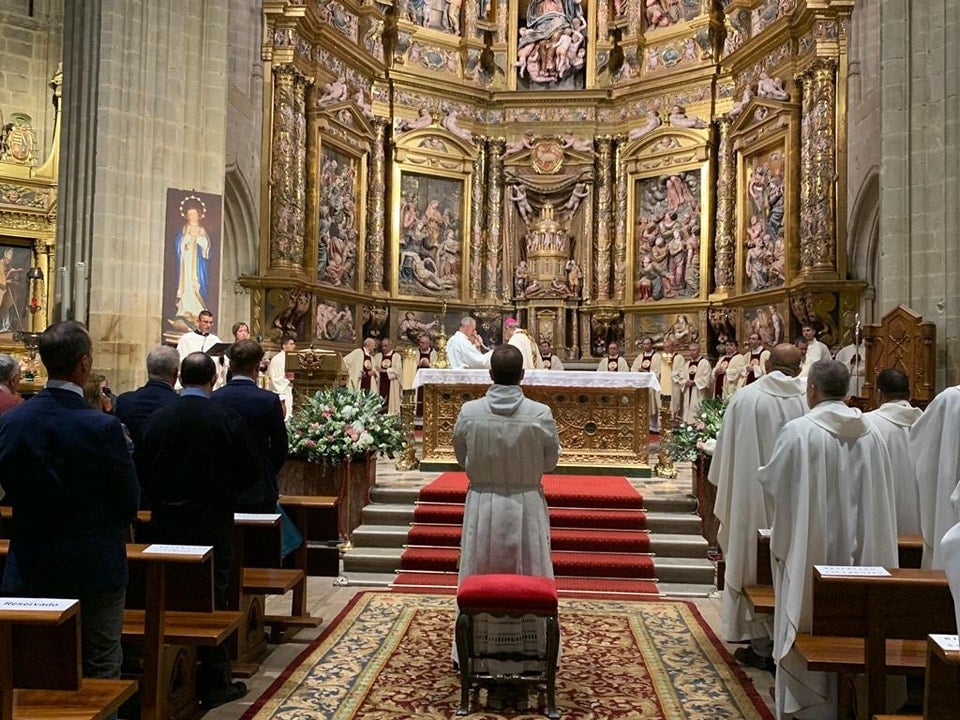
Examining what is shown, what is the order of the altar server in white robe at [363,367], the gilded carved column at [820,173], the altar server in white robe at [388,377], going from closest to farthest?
the gilded carved column at [820,173] → the altar server in white robe at [363,367] → the altar server in white robe at [388,377]

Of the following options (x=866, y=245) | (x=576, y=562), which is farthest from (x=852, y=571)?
(x=866, y=245)

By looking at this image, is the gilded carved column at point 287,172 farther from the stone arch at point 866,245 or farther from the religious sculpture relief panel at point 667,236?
the stone arch at point 866,245

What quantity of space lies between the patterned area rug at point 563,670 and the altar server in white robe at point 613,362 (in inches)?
378

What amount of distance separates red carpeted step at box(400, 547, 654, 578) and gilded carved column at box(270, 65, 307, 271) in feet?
26.3

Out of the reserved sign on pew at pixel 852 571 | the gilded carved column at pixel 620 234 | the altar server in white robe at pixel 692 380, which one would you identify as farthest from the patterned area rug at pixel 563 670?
the gilded carved column at pixel 620 234

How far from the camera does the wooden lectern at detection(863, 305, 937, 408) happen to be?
30.7ft

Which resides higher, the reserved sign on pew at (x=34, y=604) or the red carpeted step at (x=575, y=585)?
the reserved sign on pew at (x=34, y=604)

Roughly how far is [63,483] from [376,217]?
590 inches

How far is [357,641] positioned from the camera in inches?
236

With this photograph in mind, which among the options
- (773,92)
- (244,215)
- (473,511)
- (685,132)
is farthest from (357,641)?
(685,132)

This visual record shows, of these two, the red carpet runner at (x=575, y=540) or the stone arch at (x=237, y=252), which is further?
the stone arch at (x=237, y=252)

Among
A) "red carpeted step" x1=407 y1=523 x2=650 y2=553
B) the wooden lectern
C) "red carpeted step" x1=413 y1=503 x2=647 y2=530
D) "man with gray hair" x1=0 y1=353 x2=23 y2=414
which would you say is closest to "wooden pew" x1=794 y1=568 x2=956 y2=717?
"red carpeted step" x1=407 y1=523 x2=650 y2=553

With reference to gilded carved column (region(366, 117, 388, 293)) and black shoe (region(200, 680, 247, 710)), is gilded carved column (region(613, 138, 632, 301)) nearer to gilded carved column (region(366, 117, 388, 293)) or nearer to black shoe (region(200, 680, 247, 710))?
gilded carved column (region(366, 117, 388, 293))

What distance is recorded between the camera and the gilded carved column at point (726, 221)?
1714cm
